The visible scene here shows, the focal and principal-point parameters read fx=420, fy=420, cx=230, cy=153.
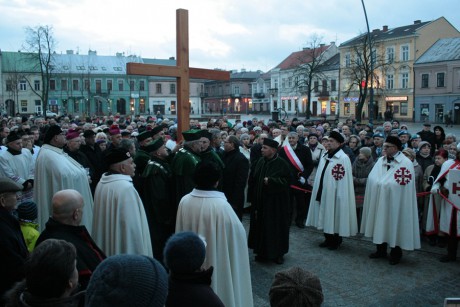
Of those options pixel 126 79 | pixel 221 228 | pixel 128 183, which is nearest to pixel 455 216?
pixel 221 228

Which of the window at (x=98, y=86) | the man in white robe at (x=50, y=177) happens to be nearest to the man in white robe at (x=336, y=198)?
the man in white robe at (x=50, y=177)

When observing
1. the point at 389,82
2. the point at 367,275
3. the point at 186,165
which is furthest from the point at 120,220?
the point at 389,82

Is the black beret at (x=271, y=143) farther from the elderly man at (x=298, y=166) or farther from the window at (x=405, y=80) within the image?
the window at (x=405, y=80)

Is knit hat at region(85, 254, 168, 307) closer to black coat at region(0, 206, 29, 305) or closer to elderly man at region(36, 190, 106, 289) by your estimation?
elderly man at region(36, 190, 106, 289)

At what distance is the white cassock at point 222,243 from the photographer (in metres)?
3.88

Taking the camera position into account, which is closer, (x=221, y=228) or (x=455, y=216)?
(x=221, y=228)

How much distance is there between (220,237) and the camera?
153 inches

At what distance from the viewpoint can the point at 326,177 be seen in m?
7.52

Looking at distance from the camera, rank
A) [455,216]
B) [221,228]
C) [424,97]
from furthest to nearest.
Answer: [424,97] < [455,216] < [221,228]

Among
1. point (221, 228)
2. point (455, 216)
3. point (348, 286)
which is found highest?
point (221, 228)

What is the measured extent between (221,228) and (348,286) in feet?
9.16

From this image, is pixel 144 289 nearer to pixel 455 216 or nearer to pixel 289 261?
pixel 289 261

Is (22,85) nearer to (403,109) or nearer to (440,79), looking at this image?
(403,109)

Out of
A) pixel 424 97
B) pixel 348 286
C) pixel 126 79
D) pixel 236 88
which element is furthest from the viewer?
pixel 236 88
